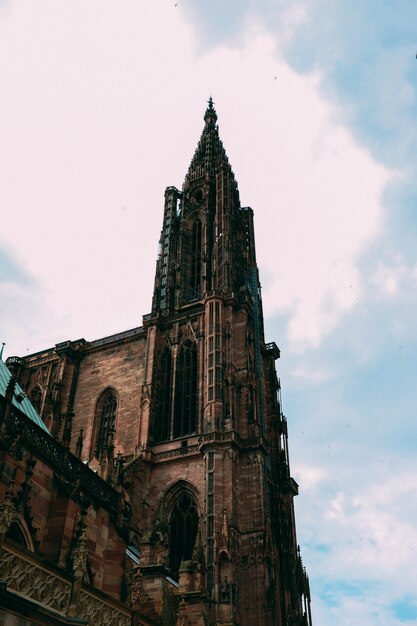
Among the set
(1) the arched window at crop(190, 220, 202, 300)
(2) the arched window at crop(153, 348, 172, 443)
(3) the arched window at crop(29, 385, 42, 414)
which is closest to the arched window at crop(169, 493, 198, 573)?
(2) the arched window at crop(153, 348, 172, 443)

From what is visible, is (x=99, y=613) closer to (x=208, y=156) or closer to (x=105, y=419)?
(x=105, y=419)

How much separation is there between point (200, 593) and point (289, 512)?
1447 centimetres

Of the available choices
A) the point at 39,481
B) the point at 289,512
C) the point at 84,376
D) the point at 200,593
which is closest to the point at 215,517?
the point at 200,593

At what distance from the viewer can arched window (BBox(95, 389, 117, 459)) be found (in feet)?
115

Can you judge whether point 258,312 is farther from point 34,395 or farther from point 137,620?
point 137,620

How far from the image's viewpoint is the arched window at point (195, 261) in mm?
41125

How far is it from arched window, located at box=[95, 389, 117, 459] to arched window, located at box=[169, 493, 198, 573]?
632 cm

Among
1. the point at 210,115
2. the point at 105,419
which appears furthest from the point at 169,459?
the point at 210,115

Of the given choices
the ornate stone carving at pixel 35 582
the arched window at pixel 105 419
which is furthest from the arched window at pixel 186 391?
the ornate stone carving at pixel 35 582

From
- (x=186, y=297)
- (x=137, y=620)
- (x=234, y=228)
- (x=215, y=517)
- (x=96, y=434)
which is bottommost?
(x=137, y=620)

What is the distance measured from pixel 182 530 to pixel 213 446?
4342 mm

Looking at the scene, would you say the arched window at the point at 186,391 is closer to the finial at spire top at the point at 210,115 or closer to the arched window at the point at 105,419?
the arched window at the point at 105,419

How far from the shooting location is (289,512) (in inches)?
1382

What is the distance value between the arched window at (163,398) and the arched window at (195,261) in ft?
18.8
